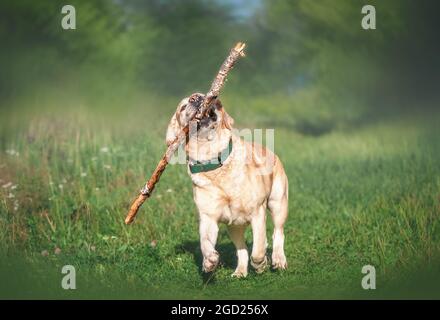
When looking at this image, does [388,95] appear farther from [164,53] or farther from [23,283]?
[23,283]

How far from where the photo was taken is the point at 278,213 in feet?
26.3

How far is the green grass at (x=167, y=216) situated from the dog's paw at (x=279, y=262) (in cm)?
9

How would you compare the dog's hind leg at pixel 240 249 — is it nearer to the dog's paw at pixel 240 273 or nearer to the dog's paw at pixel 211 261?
the dog's paw at pixel 240 273

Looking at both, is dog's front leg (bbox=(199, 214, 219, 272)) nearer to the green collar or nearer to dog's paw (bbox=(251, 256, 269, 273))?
the green collar

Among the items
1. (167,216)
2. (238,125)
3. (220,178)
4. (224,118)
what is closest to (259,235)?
(220,178)

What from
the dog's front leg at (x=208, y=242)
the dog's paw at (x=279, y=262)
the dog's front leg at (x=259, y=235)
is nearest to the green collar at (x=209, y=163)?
the dog's front leg at (x=208, y=242)

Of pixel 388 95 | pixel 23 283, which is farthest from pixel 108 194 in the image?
pixel 388 95

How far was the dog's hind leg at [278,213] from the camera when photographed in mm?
7883

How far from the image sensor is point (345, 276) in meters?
7.74

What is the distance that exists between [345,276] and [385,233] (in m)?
1.20

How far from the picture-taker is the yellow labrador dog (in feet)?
23.6

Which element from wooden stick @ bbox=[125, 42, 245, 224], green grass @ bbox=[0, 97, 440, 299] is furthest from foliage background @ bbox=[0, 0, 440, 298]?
wooden stick @ bbox=[125, 42, 245, 224]

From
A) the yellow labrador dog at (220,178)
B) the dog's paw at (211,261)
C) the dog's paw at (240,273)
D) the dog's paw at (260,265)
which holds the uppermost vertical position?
the yellow labrador dog at (220,178)

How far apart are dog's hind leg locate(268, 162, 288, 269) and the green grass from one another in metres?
0.14
